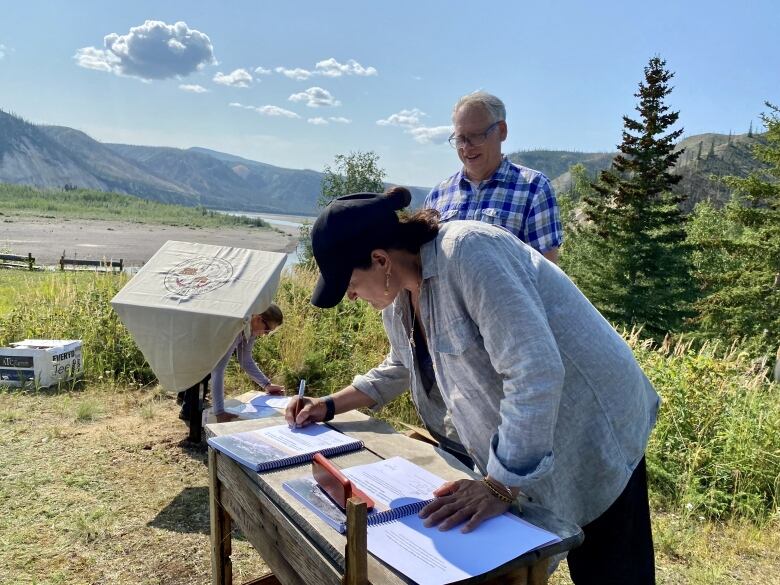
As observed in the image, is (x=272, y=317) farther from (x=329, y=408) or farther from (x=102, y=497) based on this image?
(x=329, y=408)

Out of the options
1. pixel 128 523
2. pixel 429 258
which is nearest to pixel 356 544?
pixel 429 258

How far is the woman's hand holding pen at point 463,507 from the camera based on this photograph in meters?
1.33

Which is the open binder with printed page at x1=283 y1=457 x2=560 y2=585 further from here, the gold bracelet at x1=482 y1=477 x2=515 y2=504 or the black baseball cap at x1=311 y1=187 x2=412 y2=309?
the black baseball cap at x1=311 y1=187 x2=412 y2=309

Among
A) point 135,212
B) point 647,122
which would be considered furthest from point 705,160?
point 135,212

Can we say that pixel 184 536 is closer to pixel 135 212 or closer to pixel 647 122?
pixel 647 122

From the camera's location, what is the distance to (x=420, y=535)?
129 cm

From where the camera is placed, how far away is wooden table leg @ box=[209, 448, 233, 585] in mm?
2035

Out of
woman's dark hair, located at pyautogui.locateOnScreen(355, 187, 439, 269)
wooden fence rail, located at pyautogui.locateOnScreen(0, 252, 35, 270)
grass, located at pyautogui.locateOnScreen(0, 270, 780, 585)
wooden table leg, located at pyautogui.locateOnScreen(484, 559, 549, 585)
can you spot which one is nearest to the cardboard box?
grass, located at pyautogui.locateOnScreen(0, 270, 780, 585)

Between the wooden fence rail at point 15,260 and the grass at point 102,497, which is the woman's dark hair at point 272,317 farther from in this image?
the wooden fence rail at point 15,260

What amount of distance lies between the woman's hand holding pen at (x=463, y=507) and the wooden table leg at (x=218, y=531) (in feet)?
3.10

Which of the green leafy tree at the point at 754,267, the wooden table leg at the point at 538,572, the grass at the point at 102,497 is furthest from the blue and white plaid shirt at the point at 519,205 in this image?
the green leafy tree at the point at 754,267

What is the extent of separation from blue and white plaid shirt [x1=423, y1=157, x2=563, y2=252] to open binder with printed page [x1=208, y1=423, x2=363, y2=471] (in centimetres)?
162

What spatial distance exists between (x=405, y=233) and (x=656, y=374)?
402 centimetres

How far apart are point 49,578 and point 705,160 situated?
355ft
